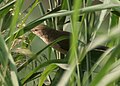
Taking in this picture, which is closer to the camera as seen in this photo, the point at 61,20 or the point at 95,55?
the point at 95,55

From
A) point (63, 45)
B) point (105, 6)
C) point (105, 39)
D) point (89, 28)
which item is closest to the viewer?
point (105, 39)

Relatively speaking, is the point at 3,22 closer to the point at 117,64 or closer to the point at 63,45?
the point at 63,45

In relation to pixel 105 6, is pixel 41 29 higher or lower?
lower

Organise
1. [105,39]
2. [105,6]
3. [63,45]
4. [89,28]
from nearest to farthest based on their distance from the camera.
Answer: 1. [105,39]
2. [105,6]
3. [89,28]
4. [63,45]

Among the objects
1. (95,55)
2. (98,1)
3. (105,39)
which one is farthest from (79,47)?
(105,39)

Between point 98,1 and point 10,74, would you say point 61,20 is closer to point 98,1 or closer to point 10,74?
point 98,1

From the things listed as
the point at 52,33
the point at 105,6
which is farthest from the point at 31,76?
the point at 105,6
